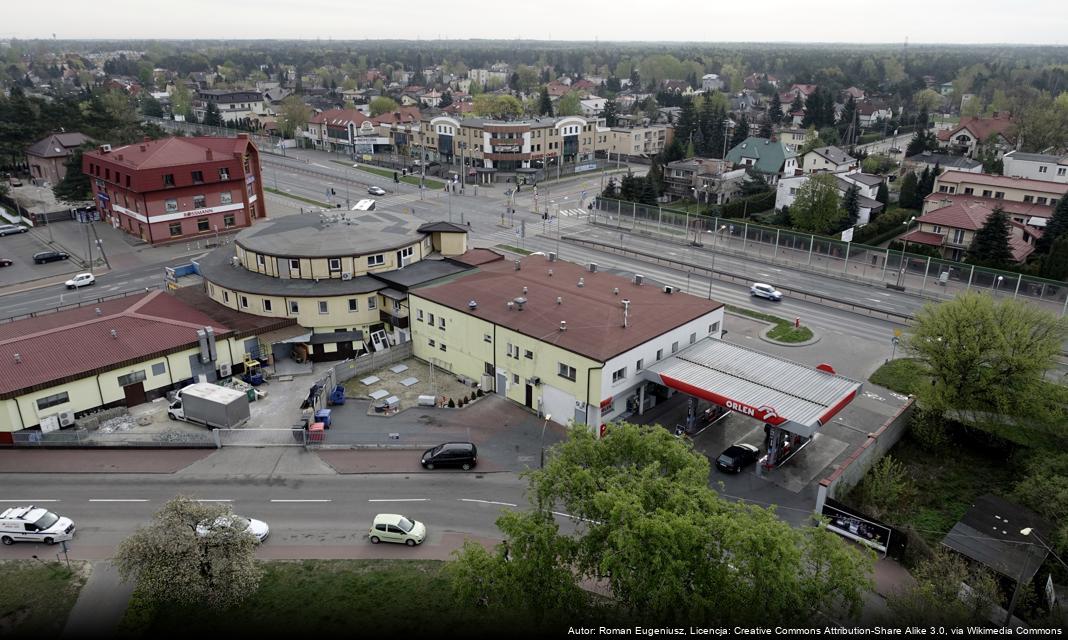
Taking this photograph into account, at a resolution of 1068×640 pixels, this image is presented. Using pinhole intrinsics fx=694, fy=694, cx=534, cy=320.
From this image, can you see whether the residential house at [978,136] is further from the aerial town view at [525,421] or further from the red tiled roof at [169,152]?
the red tiled roof at [169,152]

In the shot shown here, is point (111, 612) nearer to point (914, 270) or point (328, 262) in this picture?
point (328, 262)

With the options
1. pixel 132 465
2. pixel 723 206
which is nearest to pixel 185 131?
pixel 723 206

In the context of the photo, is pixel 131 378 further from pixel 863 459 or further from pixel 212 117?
pixel 212 117

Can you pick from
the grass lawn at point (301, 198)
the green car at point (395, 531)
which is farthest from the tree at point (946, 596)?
the grass lawn at point (301, 198)

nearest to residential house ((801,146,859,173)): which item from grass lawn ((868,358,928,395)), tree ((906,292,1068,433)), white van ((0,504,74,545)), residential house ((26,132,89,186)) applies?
grass lawn ((868,358,928,395))

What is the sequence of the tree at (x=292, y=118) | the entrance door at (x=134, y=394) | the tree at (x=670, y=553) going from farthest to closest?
the tree at (x=292, y=118), the entrance door at (x=134, y=394), the tree at (x=670, y=553)

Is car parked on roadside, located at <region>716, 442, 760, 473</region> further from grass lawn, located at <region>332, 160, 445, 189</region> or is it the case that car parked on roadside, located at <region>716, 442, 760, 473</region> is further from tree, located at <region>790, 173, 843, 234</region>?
grass lawn, located at <region>332, 160, 445, 189</region>
